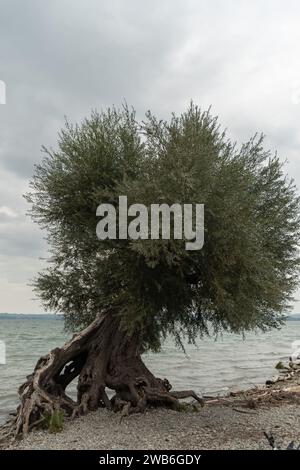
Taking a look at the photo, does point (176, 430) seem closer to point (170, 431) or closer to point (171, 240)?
point (170, 431)

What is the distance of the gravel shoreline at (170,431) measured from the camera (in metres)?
12.1

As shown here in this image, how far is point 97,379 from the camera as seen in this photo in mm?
16078

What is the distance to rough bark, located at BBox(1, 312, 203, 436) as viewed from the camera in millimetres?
15109

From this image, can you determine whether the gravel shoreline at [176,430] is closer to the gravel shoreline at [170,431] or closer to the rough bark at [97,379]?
the gravel shoreline at [170,431]

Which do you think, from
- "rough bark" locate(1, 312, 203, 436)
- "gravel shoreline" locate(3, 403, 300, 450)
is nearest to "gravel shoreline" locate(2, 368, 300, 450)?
"gravel shoreline" locate(3, 403, 300, 450)

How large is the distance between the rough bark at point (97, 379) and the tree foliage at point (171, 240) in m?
1.09

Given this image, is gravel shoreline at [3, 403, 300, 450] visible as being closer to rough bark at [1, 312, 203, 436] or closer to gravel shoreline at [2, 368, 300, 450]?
gravel shoreline at [2, 368, 300, 450]

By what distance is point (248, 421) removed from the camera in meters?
14.8

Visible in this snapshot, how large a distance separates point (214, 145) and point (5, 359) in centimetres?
3425

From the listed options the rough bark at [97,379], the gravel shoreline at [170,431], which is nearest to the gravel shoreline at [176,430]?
the gravel shoreline at [170,431]

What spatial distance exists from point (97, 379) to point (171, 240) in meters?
6.06

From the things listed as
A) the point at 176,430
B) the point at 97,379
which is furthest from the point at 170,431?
the point at 97,379

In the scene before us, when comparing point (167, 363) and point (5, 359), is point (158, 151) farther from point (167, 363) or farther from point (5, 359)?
point (5, 359)
